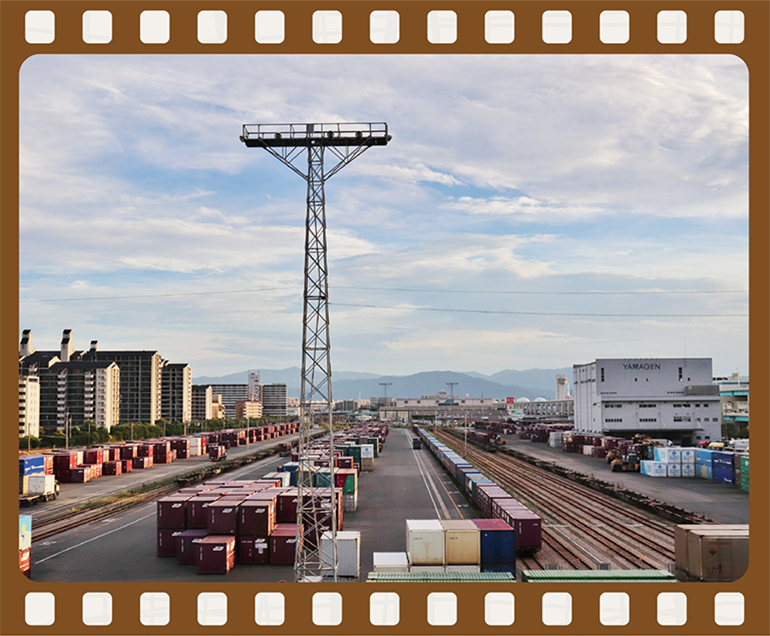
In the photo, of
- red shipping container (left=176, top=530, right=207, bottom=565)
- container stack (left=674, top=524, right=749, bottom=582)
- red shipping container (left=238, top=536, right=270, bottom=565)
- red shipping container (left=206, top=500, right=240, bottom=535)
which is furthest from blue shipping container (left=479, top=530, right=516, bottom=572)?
red shipping container (left=176, top=530, right=207, bottom=565)

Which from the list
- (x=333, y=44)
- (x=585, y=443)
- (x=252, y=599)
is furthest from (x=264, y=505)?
(x=585, y=443)

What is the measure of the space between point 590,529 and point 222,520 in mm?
23424

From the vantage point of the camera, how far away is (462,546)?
91.9 ft

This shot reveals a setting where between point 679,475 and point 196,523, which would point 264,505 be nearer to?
point 196,523

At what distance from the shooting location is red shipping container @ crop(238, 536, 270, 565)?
3128 centimetres

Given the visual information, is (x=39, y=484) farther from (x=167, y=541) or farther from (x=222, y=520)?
(x=222, y=520)


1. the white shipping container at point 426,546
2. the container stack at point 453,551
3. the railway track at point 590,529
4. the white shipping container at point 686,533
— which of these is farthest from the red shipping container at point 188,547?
the white shipping container at point 686,533

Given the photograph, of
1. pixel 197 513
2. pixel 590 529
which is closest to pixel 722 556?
pixel 590 529

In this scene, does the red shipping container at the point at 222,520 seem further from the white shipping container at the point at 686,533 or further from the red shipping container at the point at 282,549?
the white shipping container at the point at 686,533

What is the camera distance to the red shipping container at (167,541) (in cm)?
3291

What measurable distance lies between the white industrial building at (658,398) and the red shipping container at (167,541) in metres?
89.8

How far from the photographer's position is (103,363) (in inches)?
6265

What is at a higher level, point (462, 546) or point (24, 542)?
point (24, 542)

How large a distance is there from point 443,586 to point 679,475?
61823 millimetres
